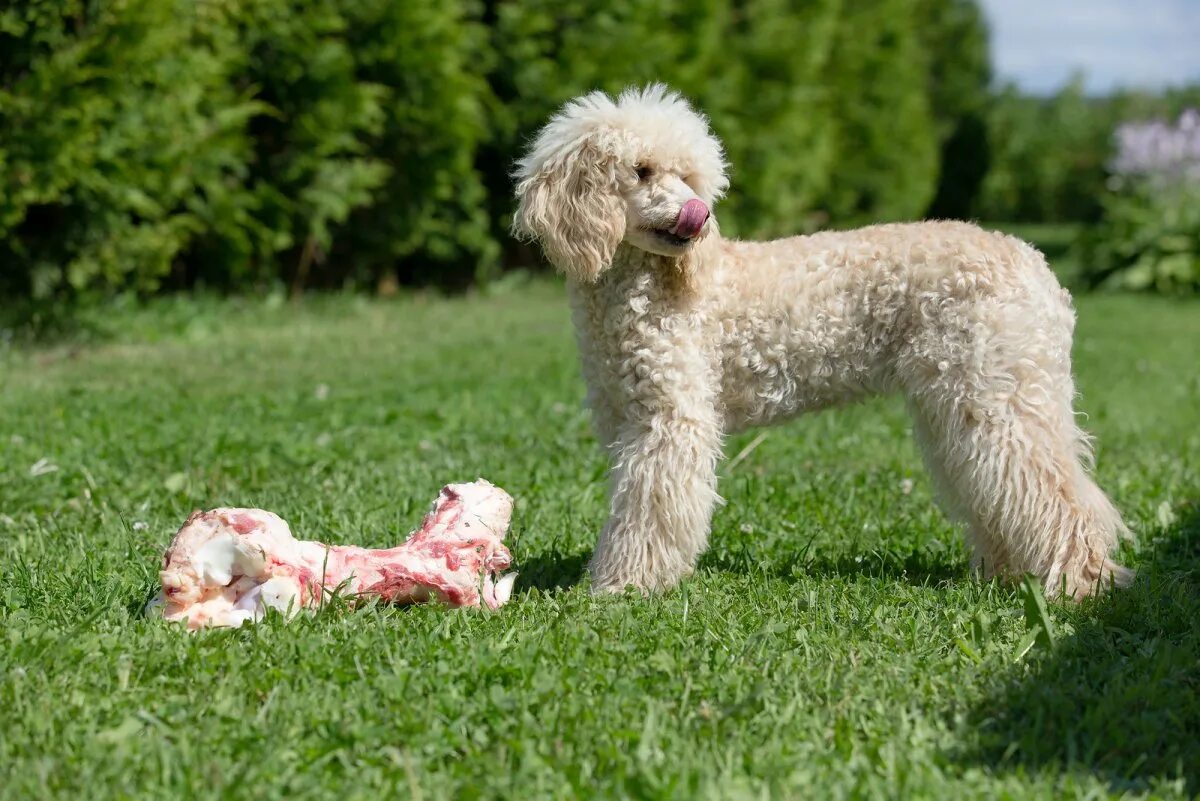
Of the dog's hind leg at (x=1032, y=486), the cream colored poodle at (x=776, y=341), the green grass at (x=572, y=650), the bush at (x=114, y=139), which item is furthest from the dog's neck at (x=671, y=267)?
the bush at (x=114, y=139)

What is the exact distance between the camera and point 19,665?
2943 mm

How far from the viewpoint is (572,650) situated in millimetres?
3080

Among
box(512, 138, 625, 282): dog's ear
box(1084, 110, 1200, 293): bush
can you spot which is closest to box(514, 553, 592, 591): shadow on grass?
box(512, 138, 625, 282): dog's ear

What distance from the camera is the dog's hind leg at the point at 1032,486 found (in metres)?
3.64

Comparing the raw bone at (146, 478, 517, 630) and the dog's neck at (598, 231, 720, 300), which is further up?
the dog's neck at (598, 231, 720, 300)

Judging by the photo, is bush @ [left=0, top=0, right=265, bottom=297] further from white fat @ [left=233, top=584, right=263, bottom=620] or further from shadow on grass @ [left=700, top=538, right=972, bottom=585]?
shadow on grass @ [left=700, top=538, right=972, bottom=585]

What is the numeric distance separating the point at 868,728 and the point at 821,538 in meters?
1.59

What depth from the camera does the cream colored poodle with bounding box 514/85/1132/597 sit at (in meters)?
3.65

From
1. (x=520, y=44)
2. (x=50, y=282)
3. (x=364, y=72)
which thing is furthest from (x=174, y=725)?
(x=520, y=44)

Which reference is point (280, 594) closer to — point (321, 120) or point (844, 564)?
point (844, 564)

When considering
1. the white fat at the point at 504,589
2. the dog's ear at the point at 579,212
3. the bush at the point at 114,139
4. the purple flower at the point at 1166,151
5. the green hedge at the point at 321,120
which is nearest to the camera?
the white fat at the point at 504,589

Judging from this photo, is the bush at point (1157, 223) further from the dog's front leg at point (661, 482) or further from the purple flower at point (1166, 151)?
the dog's front leg at point (661, 482)

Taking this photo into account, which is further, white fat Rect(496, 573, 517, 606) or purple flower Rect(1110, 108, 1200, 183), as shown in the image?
purple flower Rect(1110, 108, 1200, 183)

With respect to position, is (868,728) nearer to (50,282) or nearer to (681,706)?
(681,706)
